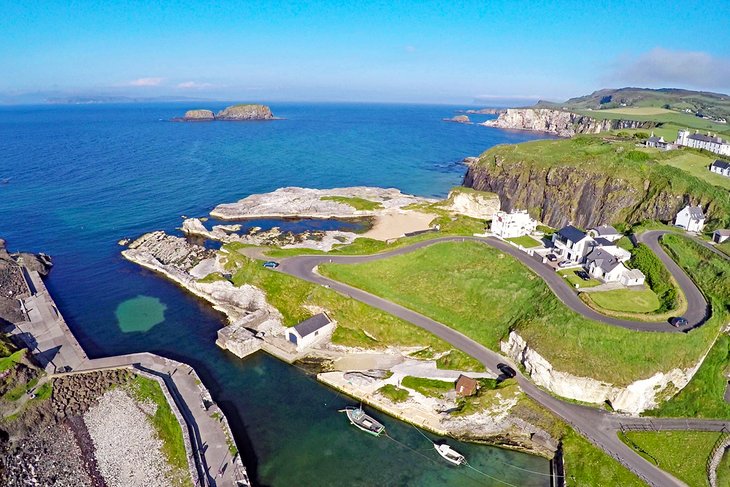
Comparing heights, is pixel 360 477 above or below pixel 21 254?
below

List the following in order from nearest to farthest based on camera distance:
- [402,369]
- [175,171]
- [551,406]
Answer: [551,406] < [402,369] < [175,171]

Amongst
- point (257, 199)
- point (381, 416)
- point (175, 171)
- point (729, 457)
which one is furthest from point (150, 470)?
point (175, 171)

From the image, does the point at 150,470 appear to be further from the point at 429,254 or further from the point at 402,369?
the point at 429,254

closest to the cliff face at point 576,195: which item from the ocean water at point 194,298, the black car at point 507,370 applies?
the ocean water at point 194,298

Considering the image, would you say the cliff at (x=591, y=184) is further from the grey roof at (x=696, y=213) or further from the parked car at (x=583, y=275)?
the parked car at (x=583, y=275)

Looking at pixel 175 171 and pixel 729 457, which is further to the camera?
pixel 175 171

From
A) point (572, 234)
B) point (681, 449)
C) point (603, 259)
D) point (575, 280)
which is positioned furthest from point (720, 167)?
point (681, 449)

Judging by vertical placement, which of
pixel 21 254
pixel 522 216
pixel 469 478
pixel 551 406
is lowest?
pixel 469 478
